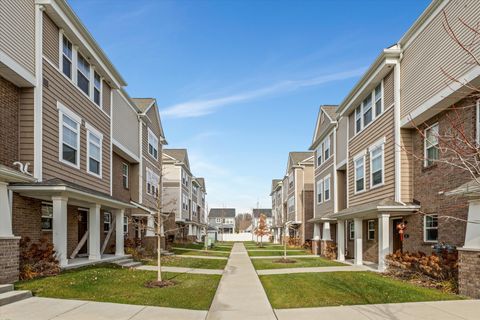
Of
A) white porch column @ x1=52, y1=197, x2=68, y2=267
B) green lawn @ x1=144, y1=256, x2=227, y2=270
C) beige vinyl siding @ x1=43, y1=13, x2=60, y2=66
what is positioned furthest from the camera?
green lawn @ x1=144, y1=256, x2=227, y2=270

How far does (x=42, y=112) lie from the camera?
12.5 meters

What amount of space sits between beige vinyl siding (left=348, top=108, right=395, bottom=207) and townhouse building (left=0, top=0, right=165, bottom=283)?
11040 mm

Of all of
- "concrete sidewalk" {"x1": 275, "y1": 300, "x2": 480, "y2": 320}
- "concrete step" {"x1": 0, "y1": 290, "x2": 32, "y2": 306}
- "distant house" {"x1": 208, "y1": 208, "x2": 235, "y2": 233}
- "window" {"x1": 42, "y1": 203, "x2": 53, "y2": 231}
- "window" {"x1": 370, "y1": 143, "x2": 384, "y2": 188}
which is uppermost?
"window" {"x1": 370, "y1": 143, "x2": 384, "y2": 188}

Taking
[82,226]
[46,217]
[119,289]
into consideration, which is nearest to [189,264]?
[82,226]

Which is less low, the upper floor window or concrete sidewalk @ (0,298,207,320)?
the upper floor window

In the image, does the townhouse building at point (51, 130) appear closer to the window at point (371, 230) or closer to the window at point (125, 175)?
the window at point (125, 175)

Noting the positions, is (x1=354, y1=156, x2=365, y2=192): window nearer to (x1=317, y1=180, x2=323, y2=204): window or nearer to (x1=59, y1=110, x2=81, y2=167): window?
(x1=317, y1=180, x2=323, y2=204): window

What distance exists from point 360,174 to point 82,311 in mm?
15593

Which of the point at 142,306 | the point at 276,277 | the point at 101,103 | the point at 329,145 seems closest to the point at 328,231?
the point at 329,145

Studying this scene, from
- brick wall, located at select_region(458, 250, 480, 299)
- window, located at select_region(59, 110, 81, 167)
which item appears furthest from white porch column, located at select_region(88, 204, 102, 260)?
brick wall, located at select_region(458, 250, 480, 299)

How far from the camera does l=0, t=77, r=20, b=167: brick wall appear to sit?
11.2m

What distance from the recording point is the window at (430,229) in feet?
45.6

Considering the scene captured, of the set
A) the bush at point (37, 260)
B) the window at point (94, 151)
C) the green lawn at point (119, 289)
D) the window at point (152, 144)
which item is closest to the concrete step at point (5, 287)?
the green lawn at point (119, 289)

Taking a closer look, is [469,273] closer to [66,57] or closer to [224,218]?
[66,57]
